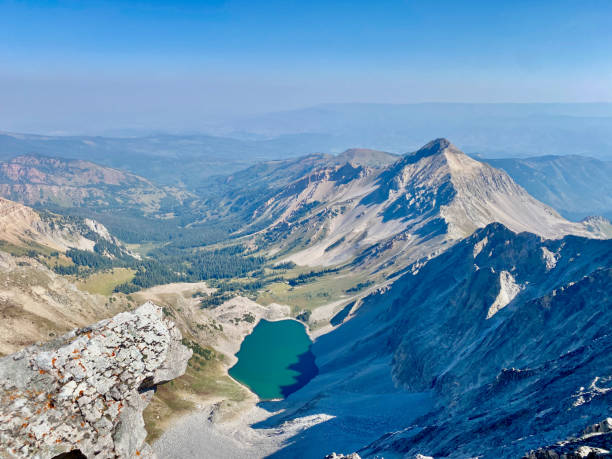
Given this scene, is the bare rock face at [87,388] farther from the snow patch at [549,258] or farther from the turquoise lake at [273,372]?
the snow patch at [549,258]

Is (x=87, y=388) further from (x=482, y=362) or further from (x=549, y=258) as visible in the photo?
(x=549, y=258)

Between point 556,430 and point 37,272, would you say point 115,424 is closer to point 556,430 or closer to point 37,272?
point 556,430

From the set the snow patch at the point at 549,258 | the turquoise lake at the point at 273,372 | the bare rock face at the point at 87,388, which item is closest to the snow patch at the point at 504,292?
the snow patch at the point at 549,258

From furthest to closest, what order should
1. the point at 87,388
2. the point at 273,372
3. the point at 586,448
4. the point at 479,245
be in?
the point at 479,245
the point at 273,372
the point at 586,448
the point at 87,388

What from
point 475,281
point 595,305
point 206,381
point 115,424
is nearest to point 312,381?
point 206,381

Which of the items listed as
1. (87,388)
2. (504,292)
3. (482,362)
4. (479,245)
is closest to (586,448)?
(87,388)

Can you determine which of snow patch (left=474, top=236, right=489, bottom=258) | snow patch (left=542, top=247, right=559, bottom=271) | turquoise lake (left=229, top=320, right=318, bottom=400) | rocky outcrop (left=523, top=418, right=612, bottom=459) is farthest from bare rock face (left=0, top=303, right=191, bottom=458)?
snow patch (left=474, top=236, right=489, bottom=258)
